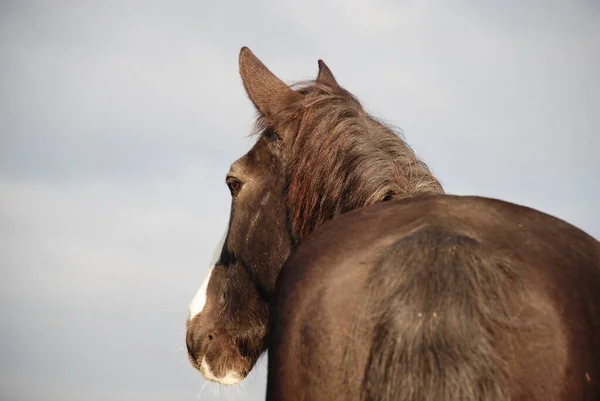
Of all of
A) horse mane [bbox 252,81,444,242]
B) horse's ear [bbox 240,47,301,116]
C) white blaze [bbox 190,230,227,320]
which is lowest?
white blaze [bbox 190,230,227,320]

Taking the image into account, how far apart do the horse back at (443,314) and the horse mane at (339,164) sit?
107cm

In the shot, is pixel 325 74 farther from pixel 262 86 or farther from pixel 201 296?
pixel 201 296

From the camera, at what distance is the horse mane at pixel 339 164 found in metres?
3.69

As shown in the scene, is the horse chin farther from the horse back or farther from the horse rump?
the horse rump

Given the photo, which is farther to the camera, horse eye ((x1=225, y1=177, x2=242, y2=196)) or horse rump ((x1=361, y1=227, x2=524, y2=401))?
horse eye ((x1=225, y1=177, x2=242, y2=196))

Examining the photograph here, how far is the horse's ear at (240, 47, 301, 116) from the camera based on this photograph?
14.2 feet

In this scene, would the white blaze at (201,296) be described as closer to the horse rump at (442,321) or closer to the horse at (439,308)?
the horse at (439,308)

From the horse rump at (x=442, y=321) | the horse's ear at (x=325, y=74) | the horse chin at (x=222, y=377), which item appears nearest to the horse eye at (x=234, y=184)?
the horse chin at (x=222, y=377)

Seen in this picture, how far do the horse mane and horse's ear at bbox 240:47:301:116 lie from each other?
0.19 m

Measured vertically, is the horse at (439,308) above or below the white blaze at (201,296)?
above

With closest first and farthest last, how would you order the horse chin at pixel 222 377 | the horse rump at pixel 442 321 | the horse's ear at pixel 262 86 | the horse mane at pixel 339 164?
1. the horse rump at pixel 442 321
2. the horse mane at pixel 339 164
3. the horse chin at pixel 222 377
4. the horse's ear at pixel 262 86

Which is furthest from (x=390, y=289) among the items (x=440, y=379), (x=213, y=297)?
(x=213, y=297)

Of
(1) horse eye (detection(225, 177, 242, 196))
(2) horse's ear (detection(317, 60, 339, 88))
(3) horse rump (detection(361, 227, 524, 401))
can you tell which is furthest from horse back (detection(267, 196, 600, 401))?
(2) horse's ear (detection(317, 60, 339, 88))

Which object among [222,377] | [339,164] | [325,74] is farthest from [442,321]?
[325,74]
